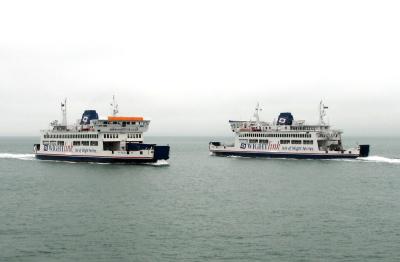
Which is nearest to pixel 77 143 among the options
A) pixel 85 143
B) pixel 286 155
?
pixel 85 143

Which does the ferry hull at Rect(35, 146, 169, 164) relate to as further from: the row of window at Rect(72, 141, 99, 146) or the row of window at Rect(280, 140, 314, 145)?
the row of window at Rect(280, 140, 314, 145)

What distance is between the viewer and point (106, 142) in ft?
260

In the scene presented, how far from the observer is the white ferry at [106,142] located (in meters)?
75.5

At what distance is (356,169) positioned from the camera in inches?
2950

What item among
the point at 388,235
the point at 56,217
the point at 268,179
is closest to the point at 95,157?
the point at 268,179

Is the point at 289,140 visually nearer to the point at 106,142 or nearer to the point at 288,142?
the point at 288,142

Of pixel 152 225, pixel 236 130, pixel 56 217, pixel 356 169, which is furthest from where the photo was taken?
pixel 236 130

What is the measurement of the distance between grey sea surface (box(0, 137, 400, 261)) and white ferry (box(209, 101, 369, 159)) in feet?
68.1

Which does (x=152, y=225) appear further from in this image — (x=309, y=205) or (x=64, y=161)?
(x=64, y=161)

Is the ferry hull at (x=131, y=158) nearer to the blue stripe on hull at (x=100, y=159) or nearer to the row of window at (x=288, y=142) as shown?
the blue stripe on hull at (x=100, y=159)

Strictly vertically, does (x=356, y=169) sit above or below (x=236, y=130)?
below

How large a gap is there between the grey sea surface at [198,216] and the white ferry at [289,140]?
817 inches

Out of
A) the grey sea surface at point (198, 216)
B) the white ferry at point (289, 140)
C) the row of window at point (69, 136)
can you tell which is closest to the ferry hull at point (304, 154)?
the white ferry at point (289, 140)

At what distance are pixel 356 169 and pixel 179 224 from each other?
46.0 meters
